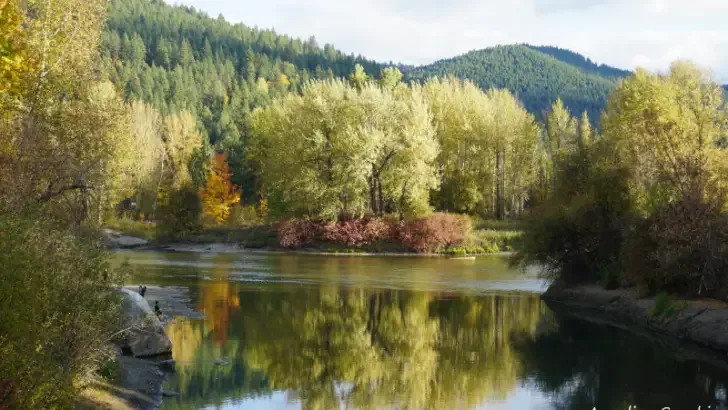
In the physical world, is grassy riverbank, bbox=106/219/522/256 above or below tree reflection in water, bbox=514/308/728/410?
above

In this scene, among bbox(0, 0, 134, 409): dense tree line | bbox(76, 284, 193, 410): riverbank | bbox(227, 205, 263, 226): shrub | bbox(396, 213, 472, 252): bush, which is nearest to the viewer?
bbox(0, 0, 134, 409): dense tree line

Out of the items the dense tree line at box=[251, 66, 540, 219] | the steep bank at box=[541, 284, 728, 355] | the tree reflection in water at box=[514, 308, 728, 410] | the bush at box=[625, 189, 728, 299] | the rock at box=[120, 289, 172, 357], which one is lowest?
the tree reflection in water at box=[514, 308, 728, 410]

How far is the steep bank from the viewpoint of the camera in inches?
984

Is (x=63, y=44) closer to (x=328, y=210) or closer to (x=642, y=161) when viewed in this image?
(x=642, y=161)

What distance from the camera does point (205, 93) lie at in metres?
150

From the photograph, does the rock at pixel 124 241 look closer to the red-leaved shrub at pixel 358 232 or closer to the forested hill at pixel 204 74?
the red-leaved shrub at pixel 358 232

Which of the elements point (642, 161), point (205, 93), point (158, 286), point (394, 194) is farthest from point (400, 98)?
point (205, 93)

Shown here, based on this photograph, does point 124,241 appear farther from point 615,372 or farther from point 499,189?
point 615,372

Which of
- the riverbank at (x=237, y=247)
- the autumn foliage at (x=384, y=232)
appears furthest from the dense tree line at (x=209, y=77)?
the autumn foliage at (x=384, y=232)

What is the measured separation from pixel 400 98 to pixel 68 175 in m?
53.6

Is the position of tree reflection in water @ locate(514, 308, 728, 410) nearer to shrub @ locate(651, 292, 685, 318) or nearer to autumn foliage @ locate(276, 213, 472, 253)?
shrub @ locate(651, 292, 685, 318)

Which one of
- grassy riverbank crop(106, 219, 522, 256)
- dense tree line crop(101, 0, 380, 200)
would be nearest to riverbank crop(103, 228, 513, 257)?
grassy riverbank crop(106, 219, 522, 256)

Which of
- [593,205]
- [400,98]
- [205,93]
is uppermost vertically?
[205,93]

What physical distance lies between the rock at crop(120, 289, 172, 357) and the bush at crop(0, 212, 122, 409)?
502 centimetres
